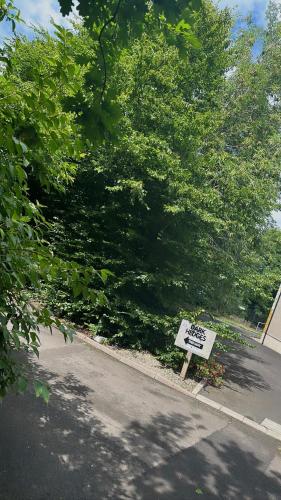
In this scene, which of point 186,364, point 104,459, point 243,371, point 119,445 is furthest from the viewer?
point 243,371

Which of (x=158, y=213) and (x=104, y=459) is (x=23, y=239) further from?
(x=158, y=213)

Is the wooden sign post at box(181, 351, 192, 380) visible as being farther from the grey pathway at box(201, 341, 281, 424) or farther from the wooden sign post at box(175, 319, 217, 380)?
the grey pathway at box(201, 341, 281, 424)

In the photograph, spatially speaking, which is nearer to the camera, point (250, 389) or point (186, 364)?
point (186, 364)

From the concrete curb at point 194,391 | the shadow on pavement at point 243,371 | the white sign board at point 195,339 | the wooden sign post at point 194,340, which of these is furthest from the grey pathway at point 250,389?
the white sign board at point 195,339

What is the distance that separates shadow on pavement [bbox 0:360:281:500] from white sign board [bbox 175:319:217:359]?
2442 mm

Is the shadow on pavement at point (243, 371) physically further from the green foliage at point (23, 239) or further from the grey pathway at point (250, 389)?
the green foliage at point (23, 239)

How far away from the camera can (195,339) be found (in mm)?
8969

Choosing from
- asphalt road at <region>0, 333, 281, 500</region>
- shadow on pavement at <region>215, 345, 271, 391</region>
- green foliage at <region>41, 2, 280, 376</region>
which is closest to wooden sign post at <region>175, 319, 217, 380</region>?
green foliage at <region>41, 2, 280, 376</region>

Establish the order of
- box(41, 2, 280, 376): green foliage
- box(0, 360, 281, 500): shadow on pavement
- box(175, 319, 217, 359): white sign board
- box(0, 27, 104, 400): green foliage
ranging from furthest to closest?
1. box(41, 2, 280, 376): green foliage
2. box(175, 319, 217, 359): white sign board
3. box(0, 360, 281, 500): shadow on pavement
4. box(0, 27, 104, 400): green foliage

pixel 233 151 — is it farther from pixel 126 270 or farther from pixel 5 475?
pixel 5 475

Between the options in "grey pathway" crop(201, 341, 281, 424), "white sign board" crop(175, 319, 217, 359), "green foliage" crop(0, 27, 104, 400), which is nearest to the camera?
"green foliage" crop(0, 27, 104, 400)

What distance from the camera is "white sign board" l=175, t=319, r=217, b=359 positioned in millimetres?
8852

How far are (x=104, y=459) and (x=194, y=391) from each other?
13.6ft

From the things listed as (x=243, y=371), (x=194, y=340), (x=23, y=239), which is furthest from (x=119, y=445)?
(x=243, y=371)
